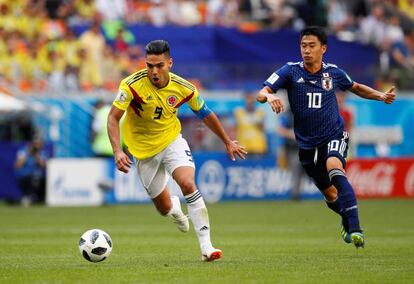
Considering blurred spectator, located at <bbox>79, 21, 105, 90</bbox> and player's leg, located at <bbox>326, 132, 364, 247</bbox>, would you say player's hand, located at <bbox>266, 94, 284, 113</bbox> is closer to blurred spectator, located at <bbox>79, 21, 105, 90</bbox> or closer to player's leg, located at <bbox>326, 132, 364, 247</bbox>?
player's leg, located at <bbox>326, 132, 364, 247</bbox>

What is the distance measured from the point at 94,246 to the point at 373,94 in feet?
13.7

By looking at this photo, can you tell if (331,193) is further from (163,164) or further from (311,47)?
(163,164)

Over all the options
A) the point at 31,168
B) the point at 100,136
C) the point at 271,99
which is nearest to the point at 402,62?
the point at 100,136

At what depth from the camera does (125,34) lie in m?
28.2

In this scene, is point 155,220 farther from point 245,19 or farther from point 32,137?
point 245,19

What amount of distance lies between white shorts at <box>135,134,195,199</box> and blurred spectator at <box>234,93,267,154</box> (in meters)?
13.6

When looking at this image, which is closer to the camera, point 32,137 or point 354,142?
point 32,137

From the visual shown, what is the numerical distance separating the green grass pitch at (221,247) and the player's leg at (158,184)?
0.54 m

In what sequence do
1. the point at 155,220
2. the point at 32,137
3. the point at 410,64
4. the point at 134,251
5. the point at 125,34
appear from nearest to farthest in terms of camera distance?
the point at 134,251, the point at 155,220, the point at 32,137, the point at 125,34, the point at 410,64

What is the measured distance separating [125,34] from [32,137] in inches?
160

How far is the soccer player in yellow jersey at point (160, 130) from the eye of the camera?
1149 centimetres

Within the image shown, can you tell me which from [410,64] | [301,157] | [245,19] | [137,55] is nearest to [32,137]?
[137,55]

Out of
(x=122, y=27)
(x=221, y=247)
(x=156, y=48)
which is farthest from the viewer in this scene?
(x=122, y=27)

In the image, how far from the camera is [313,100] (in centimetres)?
1288
